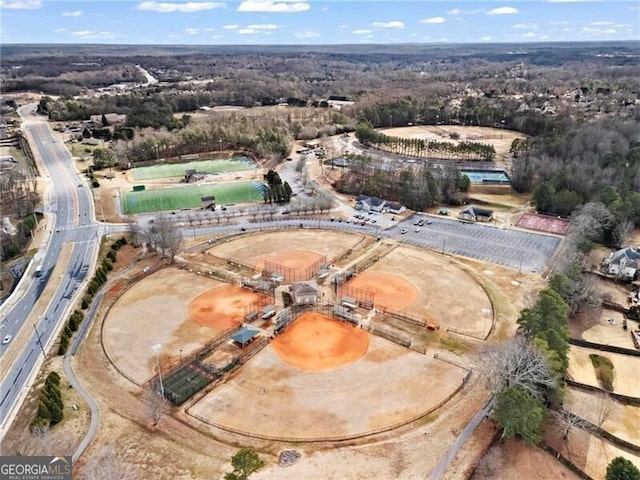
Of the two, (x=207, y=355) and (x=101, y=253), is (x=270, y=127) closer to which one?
(x=101, y=253)

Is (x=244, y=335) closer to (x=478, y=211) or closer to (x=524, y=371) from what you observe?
(x=524, y=371)

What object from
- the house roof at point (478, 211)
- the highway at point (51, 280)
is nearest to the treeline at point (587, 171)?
the house roof at point (478, 211)

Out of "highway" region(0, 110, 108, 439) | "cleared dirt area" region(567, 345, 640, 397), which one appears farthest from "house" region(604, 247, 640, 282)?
"highway" region(0, 110, 108, 439)

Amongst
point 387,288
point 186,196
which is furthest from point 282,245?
point 186,196

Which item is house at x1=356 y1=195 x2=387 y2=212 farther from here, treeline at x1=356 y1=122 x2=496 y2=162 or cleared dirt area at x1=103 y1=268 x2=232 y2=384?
treeline at x1=356 y1=122 x2=496 y2=162

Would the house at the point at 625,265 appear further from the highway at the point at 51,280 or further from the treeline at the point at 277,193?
the highway at the point at 51,280

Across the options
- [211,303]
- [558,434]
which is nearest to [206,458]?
[211,303]
